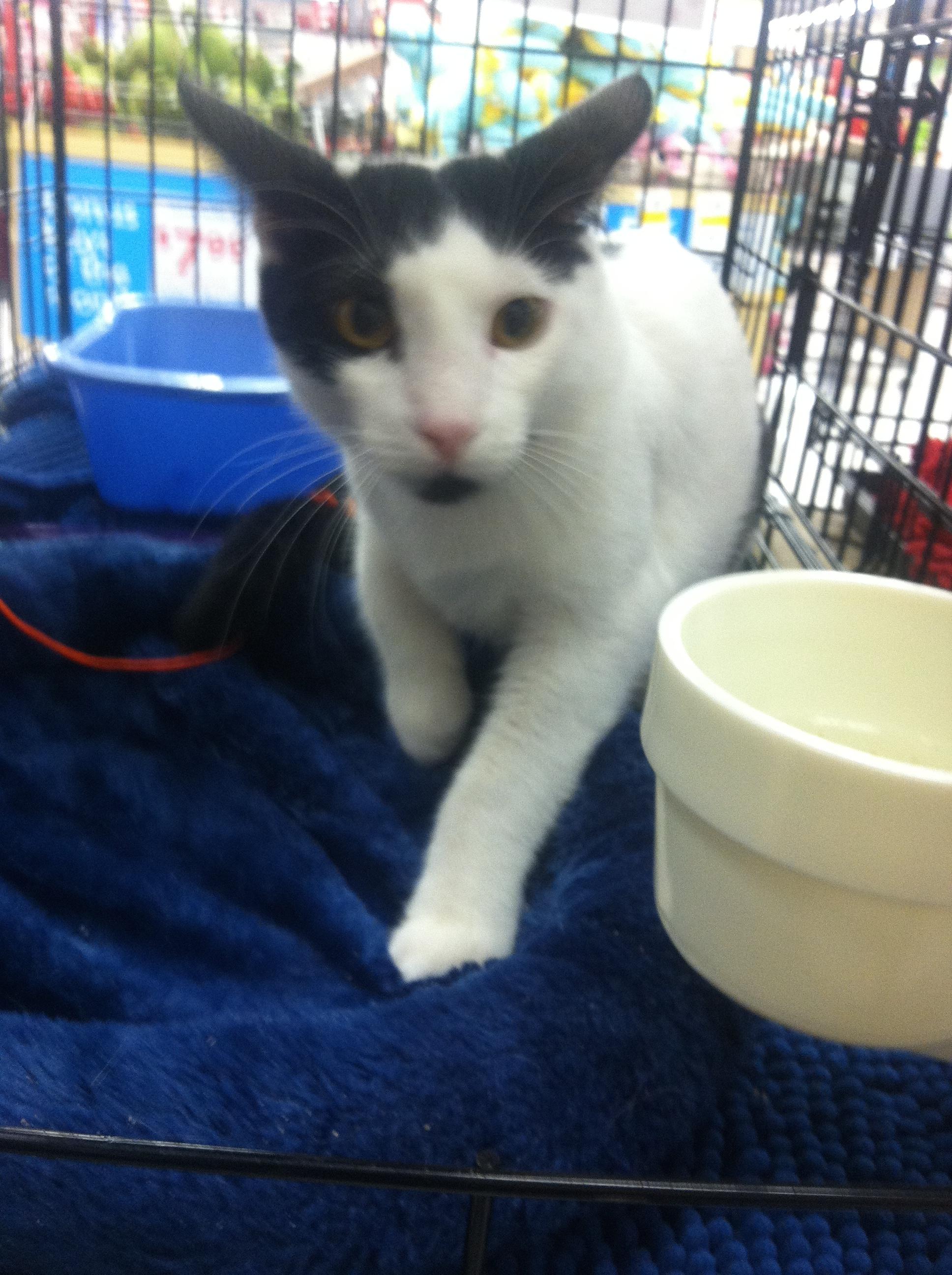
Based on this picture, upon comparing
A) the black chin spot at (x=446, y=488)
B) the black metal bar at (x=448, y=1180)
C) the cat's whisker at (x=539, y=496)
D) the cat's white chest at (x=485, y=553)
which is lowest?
the black metal bar at (x=448, y=1180)

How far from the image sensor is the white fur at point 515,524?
0.71 metres

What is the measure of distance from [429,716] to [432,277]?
42 centimetres

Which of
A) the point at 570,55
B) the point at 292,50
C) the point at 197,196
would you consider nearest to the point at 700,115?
the point at 570,55

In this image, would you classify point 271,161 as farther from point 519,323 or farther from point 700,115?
point 700,115

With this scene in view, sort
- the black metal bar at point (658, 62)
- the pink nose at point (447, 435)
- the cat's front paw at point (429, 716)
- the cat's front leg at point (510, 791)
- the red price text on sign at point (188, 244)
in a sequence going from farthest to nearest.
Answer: the red price text on sign at point (188, 244) < the black metal bar at point (658, 62) < the cat's front paw at point (429, 716) < the cat's front leg at point (510, 791) < the pink nose at point (447, 435)

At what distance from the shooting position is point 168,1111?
1.84ft

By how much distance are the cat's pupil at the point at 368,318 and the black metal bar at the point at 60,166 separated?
110 centimetres

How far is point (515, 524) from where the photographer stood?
85cm

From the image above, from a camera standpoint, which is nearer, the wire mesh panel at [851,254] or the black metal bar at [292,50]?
the wire mesh panel at [851,254]

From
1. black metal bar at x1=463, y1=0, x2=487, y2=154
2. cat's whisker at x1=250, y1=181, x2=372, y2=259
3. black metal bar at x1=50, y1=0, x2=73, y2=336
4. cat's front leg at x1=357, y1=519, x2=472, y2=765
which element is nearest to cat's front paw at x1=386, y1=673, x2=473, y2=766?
cat's front leg at x1=357, y1=519, x2=472, y2=765

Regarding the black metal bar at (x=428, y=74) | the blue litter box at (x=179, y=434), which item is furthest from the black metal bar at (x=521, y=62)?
the blue litter box at (x=179, y=434)

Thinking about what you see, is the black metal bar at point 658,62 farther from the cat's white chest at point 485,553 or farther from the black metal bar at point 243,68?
the cat's white chest at point 485,553

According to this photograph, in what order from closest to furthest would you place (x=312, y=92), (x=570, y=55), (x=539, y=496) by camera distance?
(x=539, y=496), (x=570, y=55), (x=312, y=92)

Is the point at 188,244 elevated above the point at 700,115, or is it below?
below
